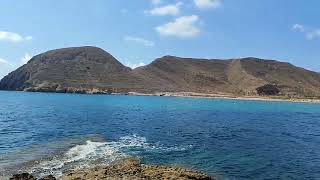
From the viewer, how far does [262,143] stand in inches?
2025

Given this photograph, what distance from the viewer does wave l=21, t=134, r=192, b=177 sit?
32.8 meters

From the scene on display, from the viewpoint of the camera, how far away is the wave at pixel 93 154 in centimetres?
3284

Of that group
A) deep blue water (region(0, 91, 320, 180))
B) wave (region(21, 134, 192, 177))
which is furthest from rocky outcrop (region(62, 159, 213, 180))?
deep blue water (region(0, 91, 320, 180))

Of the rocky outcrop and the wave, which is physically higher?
the rocky outcrop

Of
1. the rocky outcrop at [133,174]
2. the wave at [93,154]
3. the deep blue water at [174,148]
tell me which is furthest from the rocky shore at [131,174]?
the deep blue water at [174,148]

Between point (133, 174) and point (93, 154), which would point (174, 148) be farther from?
point (133, 174)

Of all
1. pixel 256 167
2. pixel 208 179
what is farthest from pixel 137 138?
pixel 208 179

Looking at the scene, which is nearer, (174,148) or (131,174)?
(131,174)

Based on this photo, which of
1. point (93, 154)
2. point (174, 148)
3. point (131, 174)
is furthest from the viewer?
point (174, 148)

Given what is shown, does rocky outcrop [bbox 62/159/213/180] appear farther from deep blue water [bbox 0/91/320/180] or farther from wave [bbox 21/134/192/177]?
deep blue water [bbox 0/91/320/180]

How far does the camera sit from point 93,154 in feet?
130

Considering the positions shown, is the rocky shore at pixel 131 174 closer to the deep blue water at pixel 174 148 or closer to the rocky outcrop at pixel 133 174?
the rocky outcrop at pixel 133 174

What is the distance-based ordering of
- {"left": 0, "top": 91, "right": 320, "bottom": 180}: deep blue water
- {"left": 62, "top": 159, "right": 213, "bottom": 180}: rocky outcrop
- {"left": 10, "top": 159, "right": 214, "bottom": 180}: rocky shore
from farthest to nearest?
{"left": 0, "top": 91, "right": 320, "bottom": 180}: deep blue water < {"left": 62, "top": 159, "right": 213, "bottom": 180}: rocky outcrop < {"left": 10, "top": 159, "right": 214, "bottom": 180}: rocky shore

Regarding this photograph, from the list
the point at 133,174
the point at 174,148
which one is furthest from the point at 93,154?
the point at 133,174
